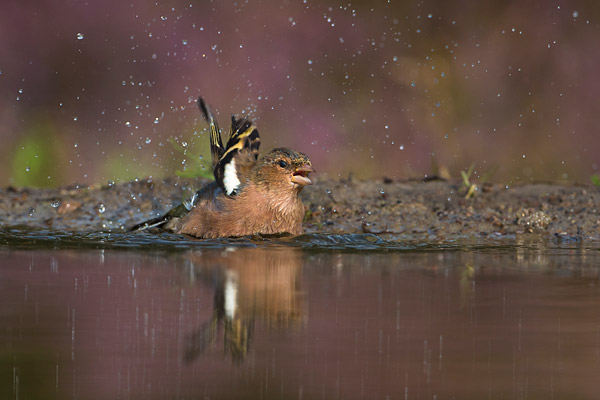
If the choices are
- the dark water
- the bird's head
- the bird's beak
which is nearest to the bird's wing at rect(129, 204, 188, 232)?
the bird's head

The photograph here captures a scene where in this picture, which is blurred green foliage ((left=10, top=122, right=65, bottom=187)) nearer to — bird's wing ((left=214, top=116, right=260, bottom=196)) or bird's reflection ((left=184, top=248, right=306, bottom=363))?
bird's wing ((left=214, top=116, right=260, bottom=196))

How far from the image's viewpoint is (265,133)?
1107 cm

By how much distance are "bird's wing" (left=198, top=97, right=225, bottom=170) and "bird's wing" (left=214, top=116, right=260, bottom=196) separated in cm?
7

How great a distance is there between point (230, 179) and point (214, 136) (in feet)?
2.17

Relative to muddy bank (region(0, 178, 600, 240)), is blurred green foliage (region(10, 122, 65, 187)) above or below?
above

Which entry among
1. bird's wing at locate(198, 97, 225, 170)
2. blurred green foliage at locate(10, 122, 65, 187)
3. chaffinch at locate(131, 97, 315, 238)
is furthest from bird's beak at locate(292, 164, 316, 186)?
blurred green foliage at locate(10, 122, 65, 187)

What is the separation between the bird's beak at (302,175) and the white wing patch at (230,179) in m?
A: 0.45

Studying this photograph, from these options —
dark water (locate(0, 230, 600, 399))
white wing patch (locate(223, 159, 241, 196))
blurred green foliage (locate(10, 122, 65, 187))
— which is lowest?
dark water (locate(0, 230, 600, 399))

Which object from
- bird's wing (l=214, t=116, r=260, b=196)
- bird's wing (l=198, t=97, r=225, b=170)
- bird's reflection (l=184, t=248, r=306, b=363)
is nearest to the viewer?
bird's reflection (l=184, t=248, r=306, b=363)

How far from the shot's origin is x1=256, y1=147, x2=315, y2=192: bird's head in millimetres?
Answer: 7848

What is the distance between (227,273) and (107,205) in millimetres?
3784

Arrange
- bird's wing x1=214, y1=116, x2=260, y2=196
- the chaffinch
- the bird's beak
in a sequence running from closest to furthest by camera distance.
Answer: the chaffinch, the bird's beak, bird's wing x1=214, y1=116, x2=260, y2=196

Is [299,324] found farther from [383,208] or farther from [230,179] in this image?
[383,208]

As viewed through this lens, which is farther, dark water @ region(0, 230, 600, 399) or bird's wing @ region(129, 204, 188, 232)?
bird's wing @ region(129, 204, 188, 232)
